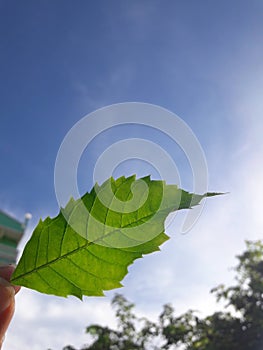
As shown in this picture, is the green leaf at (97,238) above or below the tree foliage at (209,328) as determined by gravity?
below

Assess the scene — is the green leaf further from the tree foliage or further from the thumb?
the tree foliage

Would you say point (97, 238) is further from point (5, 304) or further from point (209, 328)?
point (209, 328)

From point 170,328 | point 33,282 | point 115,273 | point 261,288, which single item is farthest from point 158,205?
point 261,288

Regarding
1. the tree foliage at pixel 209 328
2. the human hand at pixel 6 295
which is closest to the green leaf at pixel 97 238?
the human hand at pixel 6 295

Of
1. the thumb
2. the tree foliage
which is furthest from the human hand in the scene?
the tree foliage

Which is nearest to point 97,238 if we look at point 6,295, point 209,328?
point 6,295

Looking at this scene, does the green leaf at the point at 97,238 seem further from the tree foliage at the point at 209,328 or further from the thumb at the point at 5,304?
the tree foliage at the point at 209,328

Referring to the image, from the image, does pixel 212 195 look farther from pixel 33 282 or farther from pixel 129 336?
pixel 129 336
